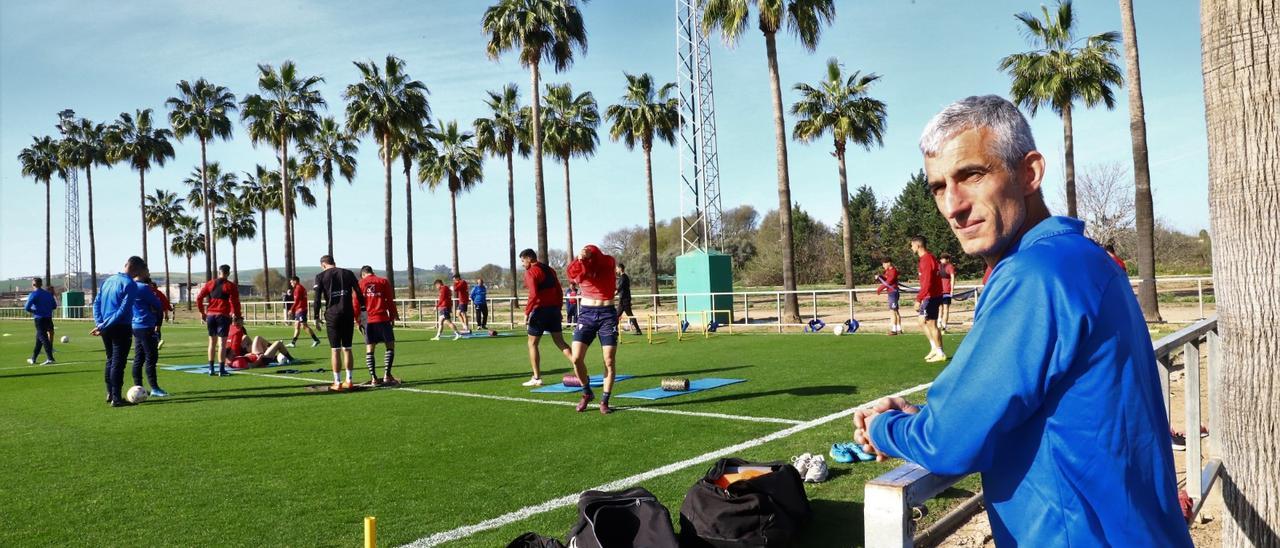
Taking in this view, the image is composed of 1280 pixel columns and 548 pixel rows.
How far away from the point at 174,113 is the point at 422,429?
48.3 metres

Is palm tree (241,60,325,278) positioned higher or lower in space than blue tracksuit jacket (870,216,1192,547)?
higher

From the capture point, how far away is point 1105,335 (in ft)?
4.29

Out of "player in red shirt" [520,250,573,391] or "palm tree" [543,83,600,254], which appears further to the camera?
"palm tree" [543,83,600,254]

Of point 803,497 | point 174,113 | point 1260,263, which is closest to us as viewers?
point 1260,263

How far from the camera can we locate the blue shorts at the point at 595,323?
→ 898 centimetres

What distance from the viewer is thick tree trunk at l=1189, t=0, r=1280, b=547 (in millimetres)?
2678

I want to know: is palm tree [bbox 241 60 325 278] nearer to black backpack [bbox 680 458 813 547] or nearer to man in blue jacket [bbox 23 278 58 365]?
man in blue jacket [bbox 23 278 58 365]

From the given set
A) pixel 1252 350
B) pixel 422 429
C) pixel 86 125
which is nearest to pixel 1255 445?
pixel 1252 350

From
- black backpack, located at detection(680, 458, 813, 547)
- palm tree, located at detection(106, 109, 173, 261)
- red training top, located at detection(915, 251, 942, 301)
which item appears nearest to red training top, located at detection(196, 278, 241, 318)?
red training top, located at detection(915, 251, 942, 301)

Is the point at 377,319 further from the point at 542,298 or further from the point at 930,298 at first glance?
the point at 930,298

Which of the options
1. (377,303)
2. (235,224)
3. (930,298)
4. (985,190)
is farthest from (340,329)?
(235,224)

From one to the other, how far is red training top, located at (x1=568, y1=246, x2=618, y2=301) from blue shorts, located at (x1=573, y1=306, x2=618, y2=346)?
0.52 feet

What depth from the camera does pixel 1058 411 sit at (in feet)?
4.29

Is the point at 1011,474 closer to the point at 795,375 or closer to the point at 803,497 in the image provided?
the point at 803,497
